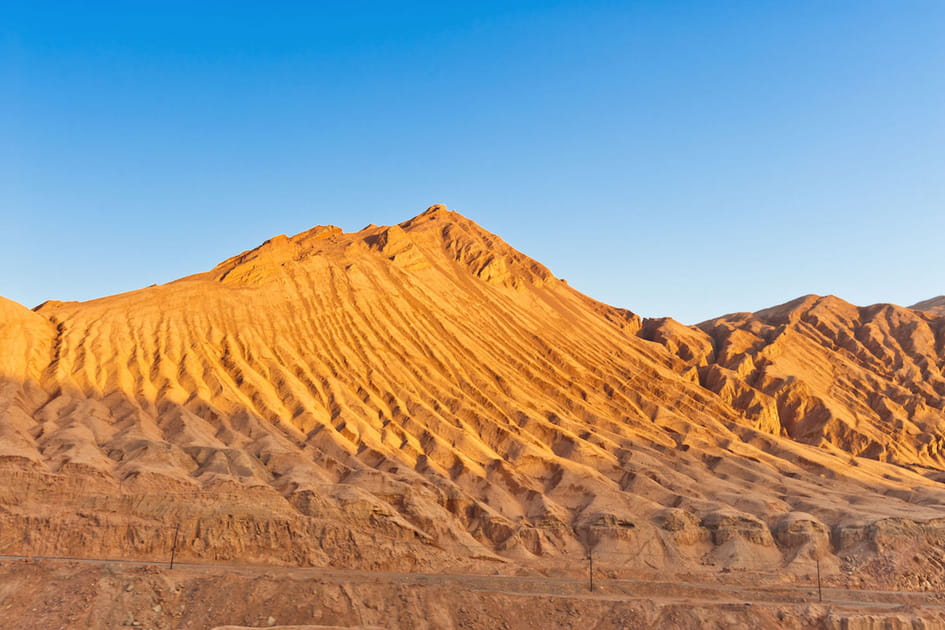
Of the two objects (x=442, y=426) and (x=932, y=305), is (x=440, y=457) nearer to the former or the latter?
(x=442, y=426)

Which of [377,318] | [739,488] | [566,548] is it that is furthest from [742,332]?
[566,548]

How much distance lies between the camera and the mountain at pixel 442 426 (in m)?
52.0

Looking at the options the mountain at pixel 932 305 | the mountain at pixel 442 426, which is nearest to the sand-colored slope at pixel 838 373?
the mountain at pixel 442 426

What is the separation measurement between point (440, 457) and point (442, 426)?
4633mm

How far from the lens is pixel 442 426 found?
70.1m

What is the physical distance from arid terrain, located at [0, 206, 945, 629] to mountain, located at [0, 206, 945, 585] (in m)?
0.26

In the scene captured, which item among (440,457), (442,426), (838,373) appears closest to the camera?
(440,457)

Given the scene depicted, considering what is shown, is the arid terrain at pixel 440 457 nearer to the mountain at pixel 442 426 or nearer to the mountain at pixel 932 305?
the mountain at pixel 442 426

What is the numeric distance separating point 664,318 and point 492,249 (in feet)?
79.5

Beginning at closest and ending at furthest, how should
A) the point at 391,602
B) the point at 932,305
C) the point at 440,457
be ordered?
1. the point at 391,602
2. the point at 440,457
3. the point at 932,305

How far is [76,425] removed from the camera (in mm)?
58469

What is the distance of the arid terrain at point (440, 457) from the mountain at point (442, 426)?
0.26 metres

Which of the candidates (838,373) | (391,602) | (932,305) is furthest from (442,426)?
(932,305)

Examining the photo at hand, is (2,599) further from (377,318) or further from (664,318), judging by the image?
(664,318)
